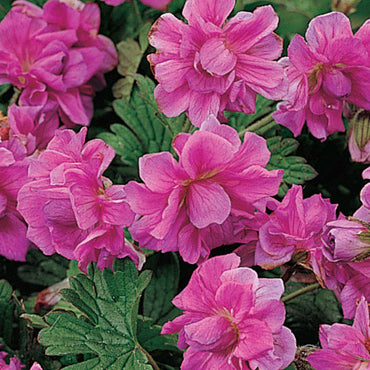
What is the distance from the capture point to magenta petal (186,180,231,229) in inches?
20.8

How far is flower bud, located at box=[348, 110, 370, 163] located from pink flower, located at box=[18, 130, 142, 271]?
28cm

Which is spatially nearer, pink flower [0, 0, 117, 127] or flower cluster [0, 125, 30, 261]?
flower cluster [0, 125, 30, 261]

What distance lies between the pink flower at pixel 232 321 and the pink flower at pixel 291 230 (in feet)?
0.23

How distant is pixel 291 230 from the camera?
58 centimetres

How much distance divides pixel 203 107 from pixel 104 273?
189mm

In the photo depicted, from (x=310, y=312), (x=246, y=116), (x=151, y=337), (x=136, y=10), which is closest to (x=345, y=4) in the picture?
(x=246, y=116)

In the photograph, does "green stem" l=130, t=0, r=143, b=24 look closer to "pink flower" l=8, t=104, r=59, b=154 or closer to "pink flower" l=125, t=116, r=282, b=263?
"pink flower" l=8, t=104, r=59, b=154

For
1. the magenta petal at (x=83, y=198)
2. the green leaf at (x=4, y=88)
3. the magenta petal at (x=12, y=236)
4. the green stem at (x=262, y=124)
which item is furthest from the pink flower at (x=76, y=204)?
the green leaf at (x=4, y=88)

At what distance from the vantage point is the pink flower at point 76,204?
55 centimetres

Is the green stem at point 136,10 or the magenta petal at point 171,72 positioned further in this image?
the green stem at point 136,10

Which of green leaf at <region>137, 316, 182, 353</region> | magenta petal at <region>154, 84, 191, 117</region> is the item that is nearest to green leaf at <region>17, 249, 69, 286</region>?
green leaf at <region>137, 316, 182, 353</region>

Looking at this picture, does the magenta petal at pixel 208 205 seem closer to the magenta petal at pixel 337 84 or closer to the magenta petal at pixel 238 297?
the magenta petal at pixel 238 297

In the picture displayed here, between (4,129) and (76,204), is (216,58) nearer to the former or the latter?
(76,204)

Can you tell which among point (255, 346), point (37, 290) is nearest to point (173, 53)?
point (255, 346)
